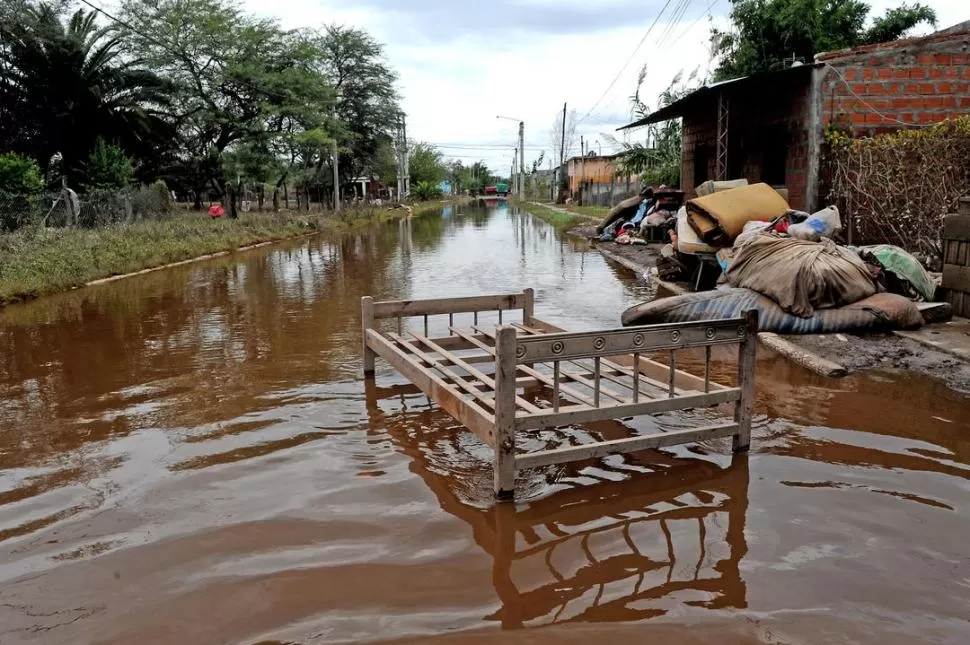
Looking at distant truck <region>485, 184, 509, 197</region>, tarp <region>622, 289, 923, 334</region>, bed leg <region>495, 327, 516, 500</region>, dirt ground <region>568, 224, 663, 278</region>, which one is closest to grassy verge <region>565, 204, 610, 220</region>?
dirt ground <region>568, 224, 663, 278</region>

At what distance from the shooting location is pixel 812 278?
263 inches

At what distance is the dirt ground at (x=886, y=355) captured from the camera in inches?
215

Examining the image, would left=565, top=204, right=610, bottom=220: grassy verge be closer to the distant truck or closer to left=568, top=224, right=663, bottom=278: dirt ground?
left=568, top=224, right=663, bottom=278: dirt ground

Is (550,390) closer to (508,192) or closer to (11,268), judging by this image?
(11,268)

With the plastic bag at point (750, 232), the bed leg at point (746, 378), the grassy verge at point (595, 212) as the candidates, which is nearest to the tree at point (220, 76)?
the grassy verge at point (595, 212)

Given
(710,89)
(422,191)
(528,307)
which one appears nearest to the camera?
(528,307)

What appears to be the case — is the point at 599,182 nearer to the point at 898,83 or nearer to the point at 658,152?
the point at 658,152

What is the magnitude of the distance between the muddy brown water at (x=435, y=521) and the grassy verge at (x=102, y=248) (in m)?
6.02

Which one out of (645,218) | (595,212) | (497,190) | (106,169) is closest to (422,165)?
(497,190)

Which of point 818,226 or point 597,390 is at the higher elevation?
point 818,226

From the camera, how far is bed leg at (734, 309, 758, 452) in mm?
3936

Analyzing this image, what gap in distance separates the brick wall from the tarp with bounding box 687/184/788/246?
191 cm

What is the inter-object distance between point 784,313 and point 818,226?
1906 millimetres

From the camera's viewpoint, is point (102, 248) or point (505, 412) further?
point (102, 248)
